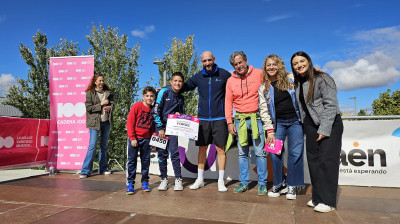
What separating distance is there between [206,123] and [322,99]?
1.86 m

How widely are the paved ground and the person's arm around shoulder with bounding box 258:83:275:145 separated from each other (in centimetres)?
89

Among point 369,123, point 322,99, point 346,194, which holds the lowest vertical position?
point 346,194

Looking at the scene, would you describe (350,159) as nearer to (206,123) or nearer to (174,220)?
(206,123)

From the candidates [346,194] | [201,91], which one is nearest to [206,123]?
[201,91]

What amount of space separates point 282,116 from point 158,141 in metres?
1.96

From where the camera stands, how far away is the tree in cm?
2883

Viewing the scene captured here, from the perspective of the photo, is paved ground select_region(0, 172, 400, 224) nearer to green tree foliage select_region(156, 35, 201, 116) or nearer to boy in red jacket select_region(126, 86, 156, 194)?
boy in red jacket select_region(126, 86, 156, 194)

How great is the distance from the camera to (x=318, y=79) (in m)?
3.32

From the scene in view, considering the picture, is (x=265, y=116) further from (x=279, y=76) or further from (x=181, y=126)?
(x=181, y=126)

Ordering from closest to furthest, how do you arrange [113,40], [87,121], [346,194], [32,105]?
1. [346,194]
2. [87,121]
3. [113,40]
4. [32,105]

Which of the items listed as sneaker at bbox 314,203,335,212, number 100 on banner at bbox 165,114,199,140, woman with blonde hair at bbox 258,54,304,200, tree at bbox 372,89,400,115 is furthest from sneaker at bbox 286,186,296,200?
tree at bbox 372,89,400,115

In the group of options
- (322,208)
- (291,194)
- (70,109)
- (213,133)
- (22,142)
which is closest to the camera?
(322,208)

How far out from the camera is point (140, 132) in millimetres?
4391

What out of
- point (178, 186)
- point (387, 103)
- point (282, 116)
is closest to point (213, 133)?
point (178, 186)
